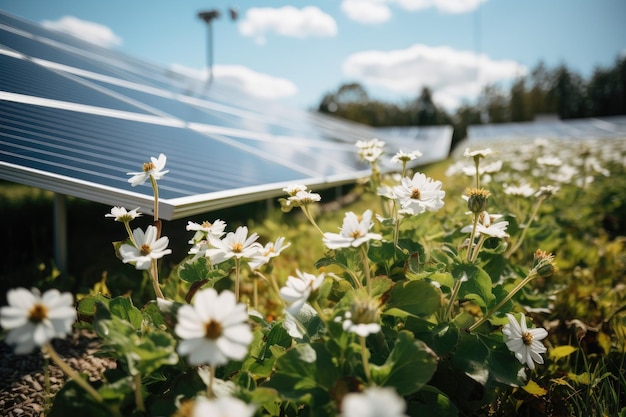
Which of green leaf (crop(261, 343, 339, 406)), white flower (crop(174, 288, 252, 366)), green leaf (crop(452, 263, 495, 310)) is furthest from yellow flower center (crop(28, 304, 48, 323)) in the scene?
green leaf (crop(452, 263, 495, 310))

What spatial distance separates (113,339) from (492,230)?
1.30 metres

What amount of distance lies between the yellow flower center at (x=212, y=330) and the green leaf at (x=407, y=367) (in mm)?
484

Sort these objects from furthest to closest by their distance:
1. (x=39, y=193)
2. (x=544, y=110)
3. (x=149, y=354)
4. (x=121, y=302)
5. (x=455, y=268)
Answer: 1. (x=544, y=110)
2. (x=39, y=193)
3. (x=455, y=268)
4. (x=121, y=302)
5. (x=149, y=354)

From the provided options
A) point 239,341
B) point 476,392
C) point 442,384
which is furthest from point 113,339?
point 476,392

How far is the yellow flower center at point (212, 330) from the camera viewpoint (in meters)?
0.99

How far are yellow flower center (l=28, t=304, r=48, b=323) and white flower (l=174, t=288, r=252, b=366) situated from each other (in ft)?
0.93

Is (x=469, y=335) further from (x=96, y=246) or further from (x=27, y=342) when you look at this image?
(x=96, y=246)

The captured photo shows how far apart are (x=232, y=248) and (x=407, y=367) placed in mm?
674

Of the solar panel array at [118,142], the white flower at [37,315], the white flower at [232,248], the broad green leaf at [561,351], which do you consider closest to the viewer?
the white flower at [37,315]

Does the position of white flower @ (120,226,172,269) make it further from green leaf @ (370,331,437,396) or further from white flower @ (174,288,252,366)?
green leaf @ (370,331,437,396)

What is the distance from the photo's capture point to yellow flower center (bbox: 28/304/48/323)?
950 mm

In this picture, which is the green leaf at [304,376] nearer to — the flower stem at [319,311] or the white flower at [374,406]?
the flower stem at [319,311]

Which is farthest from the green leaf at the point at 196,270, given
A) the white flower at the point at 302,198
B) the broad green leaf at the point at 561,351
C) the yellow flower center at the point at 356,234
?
the broad green leaf at the point at 561,351

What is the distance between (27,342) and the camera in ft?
3.01
